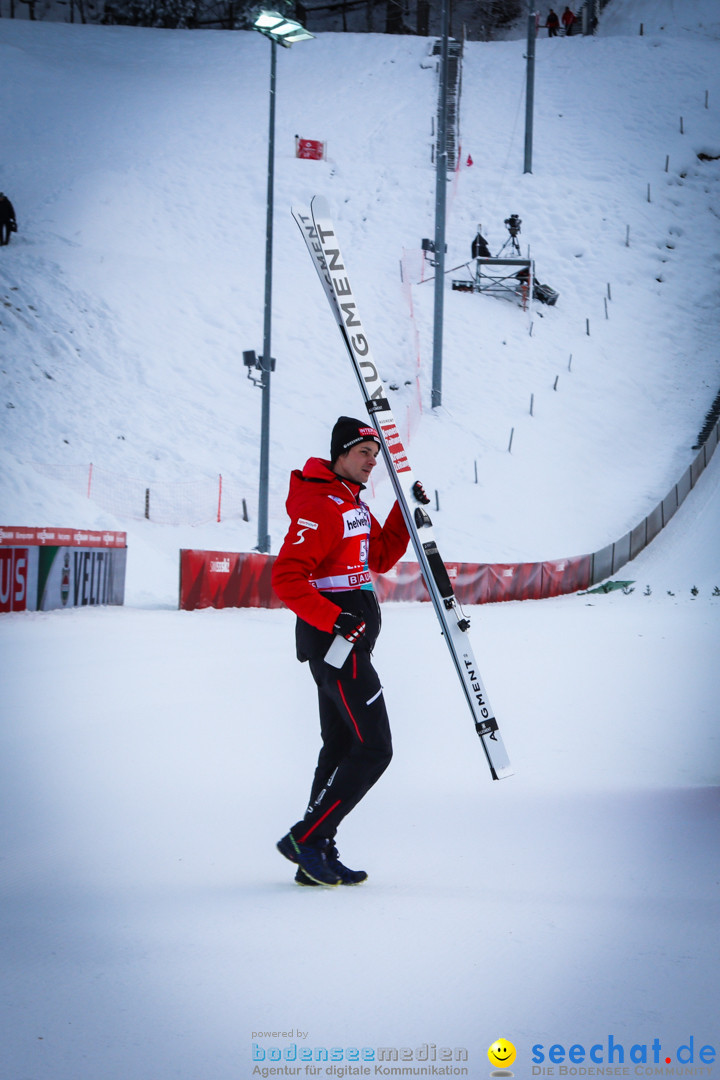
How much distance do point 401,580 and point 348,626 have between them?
48.7 feet

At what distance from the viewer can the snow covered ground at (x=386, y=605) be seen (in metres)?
2.84

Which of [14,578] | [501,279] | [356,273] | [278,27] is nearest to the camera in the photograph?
[14,578]

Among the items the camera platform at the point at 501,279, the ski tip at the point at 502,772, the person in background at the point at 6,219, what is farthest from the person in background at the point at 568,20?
the ski tip at the point at 502,772

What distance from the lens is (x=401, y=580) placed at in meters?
18.4

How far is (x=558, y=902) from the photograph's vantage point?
350cm

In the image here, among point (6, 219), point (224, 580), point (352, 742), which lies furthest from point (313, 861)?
point (6, 219)

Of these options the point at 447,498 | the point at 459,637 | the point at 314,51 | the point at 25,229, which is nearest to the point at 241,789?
the point at 459,637

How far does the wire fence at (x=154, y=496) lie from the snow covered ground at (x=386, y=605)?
1.43 ft

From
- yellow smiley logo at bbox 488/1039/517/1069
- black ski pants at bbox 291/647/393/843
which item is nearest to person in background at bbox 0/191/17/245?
black ski pants at bbox 291/647/393/843

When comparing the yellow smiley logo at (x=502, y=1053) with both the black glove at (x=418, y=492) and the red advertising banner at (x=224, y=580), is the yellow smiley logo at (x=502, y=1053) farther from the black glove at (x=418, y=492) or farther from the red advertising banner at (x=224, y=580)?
the red advertising banner at (x=224, y=580)

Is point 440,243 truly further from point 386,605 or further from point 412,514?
point 412,514

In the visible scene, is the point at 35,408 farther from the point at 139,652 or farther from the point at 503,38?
the point at 503,38

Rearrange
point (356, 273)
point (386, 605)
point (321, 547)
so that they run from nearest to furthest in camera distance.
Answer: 1. point (321, 547)
2. point (386, 605)
3. point (356, 273)

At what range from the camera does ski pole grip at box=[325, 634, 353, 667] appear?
11.8 feet
